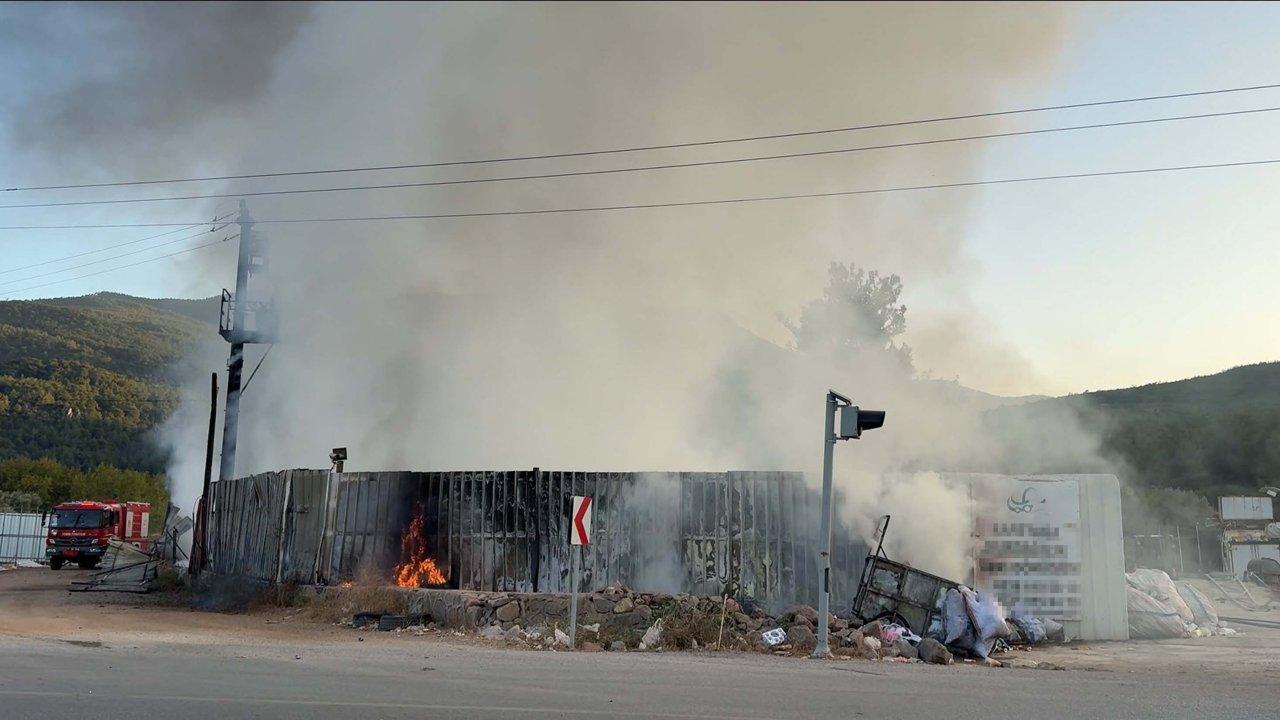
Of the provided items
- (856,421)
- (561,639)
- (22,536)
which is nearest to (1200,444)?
(856,421)

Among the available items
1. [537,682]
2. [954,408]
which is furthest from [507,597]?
[954,408]

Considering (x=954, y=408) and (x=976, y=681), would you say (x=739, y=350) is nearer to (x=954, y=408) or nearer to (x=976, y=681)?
(x=954, y=408)

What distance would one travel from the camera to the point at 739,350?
33219 millimetres

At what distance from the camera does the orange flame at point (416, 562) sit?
17609 mm

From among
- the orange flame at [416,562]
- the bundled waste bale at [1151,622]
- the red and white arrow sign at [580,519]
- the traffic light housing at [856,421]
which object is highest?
the traffic light housing at [856,421]

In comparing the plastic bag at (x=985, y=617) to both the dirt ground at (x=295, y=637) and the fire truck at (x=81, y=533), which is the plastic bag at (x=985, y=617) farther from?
the fire truck at (x=81, y=533)

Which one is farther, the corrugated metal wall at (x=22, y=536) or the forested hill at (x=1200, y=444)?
the forested hill at (x=1200, y=444)

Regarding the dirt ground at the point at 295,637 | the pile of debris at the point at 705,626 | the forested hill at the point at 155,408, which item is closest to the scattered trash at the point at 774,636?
the pile of debris at the point at 705,626

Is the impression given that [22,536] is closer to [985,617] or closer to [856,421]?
[856,421]

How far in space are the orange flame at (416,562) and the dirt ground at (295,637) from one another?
1.69 m

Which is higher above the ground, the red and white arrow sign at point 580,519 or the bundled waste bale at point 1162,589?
the red and white arrow sign at point 580,519

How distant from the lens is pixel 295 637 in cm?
1479

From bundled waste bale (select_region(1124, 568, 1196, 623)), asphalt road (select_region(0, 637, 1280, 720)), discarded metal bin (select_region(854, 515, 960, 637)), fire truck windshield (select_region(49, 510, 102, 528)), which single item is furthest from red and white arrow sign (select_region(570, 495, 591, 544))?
fire truck windshield (select_region(49, 510, 102, 528))

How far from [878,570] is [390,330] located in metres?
24.2
